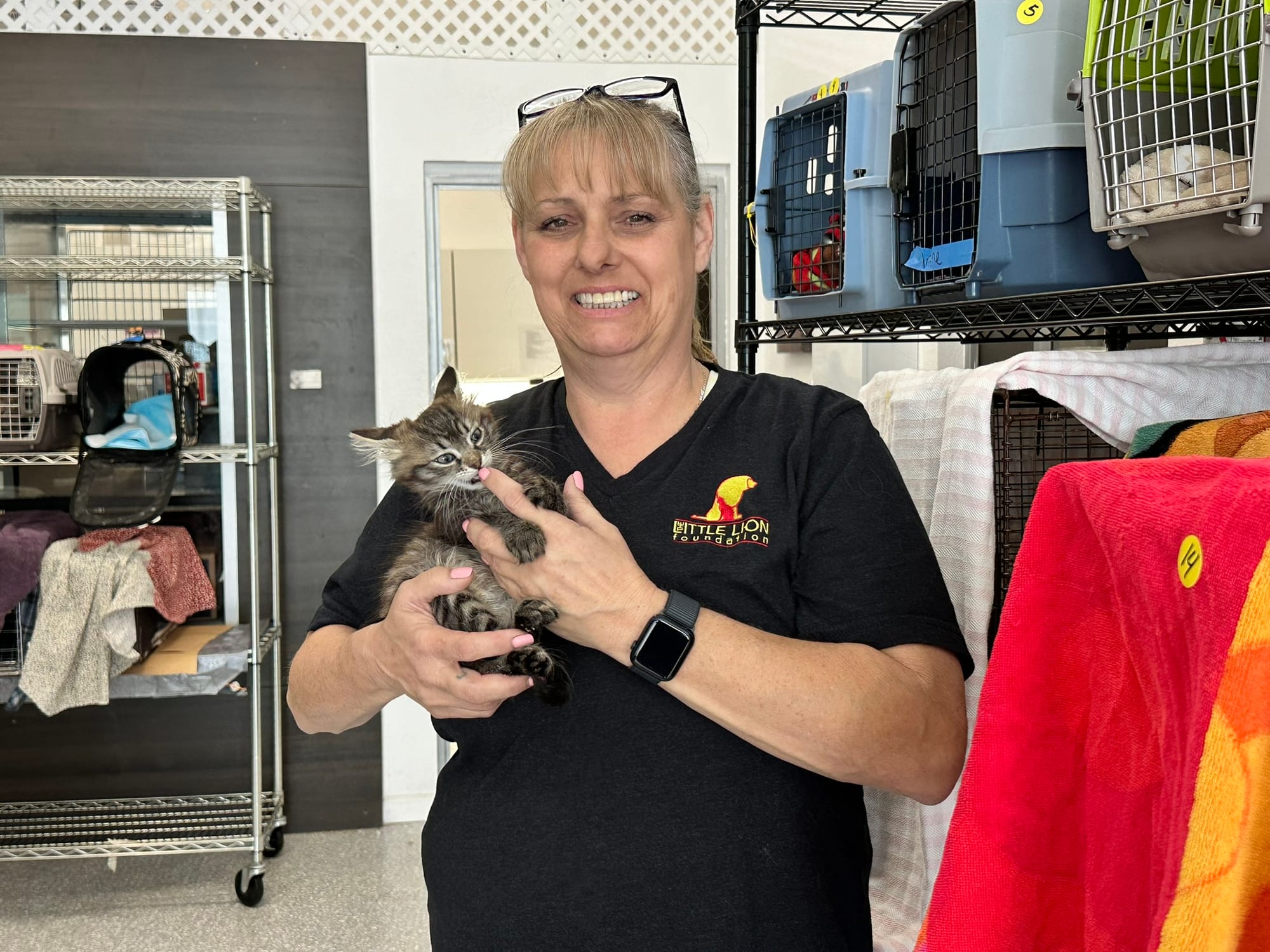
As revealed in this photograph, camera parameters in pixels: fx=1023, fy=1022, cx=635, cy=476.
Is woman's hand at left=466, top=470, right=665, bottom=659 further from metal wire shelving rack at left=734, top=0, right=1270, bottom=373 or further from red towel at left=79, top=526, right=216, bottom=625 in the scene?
red towel at left=79, top=526, right=216, bottom=625

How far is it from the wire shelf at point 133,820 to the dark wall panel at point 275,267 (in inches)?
5.3

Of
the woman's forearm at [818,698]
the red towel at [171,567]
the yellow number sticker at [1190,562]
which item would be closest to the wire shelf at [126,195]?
the red towel at [171,567]

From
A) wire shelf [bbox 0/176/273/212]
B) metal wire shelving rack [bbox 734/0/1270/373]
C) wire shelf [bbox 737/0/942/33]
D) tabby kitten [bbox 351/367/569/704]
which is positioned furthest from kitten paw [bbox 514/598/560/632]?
wire shelf [bbox 0/176/273/212]

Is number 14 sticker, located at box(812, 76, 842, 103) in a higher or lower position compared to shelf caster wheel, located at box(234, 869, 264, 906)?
higher

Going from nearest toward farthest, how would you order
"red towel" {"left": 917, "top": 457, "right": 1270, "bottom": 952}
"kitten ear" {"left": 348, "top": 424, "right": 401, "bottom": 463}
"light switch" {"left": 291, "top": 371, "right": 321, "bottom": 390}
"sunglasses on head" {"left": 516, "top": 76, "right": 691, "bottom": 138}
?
"red towel" {"left": 917, "top": 457, "right": 1270, "bottom": 952} → "sunglasses on head" {"left": 516, "top": 76, "right": 691, "bottom": 138} → "kitten ear" {"left": 348, "top": 424, "right": 401, "bottom": 463} → "light switch" {"left": 291, "top": 371, "right": 321, "bottom": 390}

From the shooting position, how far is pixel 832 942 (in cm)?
127

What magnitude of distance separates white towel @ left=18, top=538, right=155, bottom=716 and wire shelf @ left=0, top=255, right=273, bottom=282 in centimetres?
102

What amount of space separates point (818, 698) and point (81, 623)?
299 cm

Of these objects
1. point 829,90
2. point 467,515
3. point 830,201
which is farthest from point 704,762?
point 829,90

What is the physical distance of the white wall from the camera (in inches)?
157

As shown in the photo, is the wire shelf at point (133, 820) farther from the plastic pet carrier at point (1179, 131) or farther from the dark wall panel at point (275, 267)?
the plastic pet carrier at point (1179, 131)

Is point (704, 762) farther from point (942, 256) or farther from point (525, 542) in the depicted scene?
point (942, 256)

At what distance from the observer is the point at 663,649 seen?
3.75 feet

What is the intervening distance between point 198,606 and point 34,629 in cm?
51
